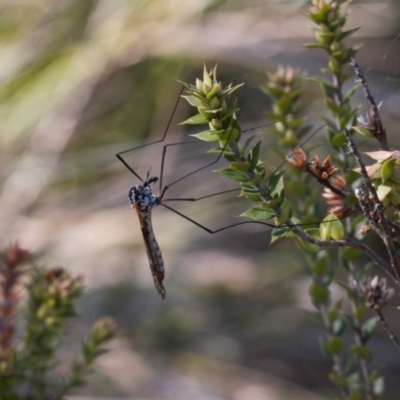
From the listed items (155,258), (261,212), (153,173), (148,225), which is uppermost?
(153,173)

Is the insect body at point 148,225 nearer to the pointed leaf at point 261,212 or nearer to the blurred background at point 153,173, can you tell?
the pointed leaf at point 261,212

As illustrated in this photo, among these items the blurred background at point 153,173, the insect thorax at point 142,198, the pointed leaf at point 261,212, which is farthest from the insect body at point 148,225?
the blurred background at point 153,173

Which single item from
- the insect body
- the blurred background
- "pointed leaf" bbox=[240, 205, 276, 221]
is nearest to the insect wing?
the insect body

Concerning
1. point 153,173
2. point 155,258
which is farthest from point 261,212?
point 153,173

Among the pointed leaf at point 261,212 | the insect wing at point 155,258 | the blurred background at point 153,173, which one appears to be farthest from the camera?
the blurred background at point 153,173

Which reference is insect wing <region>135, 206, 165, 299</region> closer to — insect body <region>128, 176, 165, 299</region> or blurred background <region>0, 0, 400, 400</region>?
insect body <region>128, 176, 165, 299</region>

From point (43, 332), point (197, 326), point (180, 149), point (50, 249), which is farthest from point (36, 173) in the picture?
point (43, 332)

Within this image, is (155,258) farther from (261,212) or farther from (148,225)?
(261,212)

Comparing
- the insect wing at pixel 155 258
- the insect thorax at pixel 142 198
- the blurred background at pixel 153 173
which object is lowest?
the insect wing at pixel 155 258
